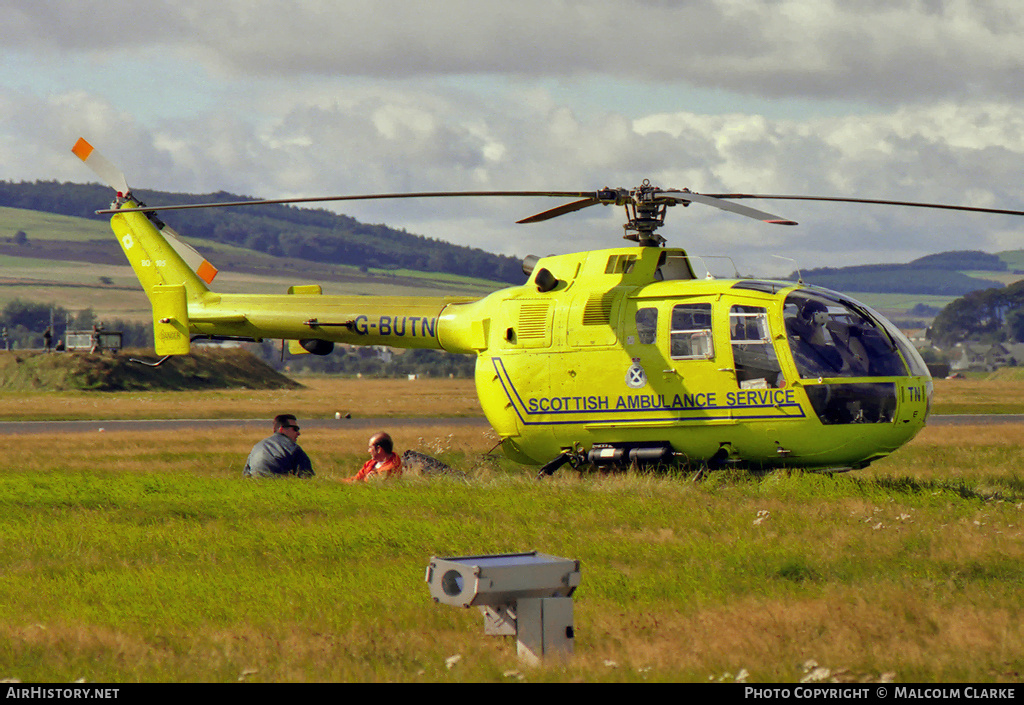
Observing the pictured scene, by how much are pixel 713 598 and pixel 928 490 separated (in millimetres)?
8006

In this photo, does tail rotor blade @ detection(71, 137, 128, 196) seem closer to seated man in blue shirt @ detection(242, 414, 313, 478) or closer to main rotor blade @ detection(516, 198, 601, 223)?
seated man in blue shirt @ detection(242, 414, 313, 478)

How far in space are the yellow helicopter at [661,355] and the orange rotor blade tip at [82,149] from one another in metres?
6.06

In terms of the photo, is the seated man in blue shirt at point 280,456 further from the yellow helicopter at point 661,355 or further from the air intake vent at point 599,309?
the air intake vent at point 599,309

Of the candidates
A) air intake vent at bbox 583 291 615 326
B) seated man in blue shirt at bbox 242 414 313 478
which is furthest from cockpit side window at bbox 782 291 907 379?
seated man in blue shirt at bbox 242 414 313 478

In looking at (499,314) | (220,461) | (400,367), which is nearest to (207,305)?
(220,461)

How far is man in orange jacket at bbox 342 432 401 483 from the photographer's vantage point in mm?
19734

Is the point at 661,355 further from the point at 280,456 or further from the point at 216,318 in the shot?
the point at 216,318

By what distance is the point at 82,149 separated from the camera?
955 inches

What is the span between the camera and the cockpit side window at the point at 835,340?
17328mm

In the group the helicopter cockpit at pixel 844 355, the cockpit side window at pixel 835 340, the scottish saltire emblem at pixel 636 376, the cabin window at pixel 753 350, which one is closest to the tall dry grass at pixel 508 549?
the helicopter cockpit at pixel 844 355

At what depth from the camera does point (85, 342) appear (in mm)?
89312

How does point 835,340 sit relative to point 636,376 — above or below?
above

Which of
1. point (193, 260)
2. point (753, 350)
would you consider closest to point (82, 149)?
point (193, 260)

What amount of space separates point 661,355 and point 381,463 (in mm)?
5182
